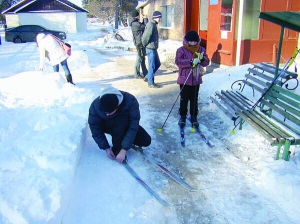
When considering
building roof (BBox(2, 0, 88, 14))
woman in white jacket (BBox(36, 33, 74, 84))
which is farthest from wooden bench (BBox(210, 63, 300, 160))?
building roof (BBox(2, 0, 88, 14))

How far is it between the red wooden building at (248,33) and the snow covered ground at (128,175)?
11.8 feet

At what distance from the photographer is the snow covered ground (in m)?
2.79

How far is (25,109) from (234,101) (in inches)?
139

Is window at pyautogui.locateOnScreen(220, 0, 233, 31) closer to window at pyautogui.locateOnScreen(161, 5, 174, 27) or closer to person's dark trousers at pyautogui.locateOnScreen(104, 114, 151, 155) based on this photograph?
person's dark trousers at pyautogui.locateOnScreen(104, 114, 151, 155)

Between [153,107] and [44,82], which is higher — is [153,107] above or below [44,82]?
below

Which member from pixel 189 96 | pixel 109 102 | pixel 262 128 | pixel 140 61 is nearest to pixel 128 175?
pixel 109 102

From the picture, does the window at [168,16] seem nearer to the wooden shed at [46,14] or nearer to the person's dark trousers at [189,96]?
the person's dark trousers at [189,96]

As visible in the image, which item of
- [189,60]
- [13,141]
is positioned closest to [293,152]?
[189,60]

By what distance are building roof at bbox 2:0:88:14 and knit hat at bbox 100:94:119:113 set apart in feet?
114

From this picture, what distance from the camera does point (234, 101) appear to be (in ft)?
16.5

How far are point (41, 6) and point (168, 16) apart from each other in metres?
22.4

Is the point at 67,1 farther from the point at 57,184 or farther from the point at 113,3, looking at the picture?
the point at 57,184

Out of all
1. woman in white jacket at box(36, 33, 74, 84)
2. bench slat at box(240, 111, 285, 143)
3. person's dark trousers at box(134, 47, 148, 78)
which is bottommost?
bench slat at box(240, 111, 285, 143)

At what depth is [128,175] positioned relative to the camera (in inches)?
139
